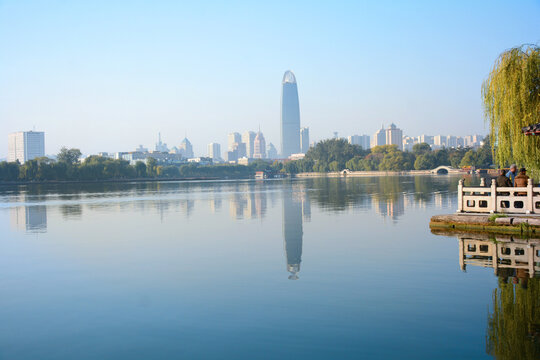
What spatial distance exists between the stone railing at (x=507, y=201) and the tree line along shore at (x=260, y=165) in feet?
337

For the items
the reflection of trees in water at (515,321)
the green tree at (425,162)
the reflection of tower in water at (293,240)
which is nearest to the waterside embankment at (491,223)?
the reflection of tower in water at (293,240)

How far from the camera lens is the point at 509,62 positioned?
1590 centimetres

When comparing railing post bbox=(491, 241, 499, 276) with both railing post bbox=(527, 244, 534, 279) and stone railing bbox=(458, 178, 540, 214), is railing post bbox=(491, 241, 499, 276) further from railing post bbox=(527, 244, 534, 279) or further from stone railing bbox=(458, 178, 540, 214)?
stone railing bbox=(458, 178, 540, 214)

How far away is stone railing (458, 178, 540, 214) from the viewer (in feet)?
46.7

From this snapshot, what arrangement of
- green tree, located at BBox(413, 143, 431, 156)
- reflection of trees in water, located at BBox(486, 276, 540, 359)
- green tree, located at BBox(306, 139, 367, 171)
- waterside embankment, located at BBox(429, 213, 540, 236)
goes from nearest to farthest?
1. reflection of trees in water, located at BBox(486, 276, 540, 359)
2. waterside embankment, located at BBox(429, 213, 540, 236)
3. green tree, located at BBox(413, 143, 431, 156)
4. green tree, located at BBox(306, 139, 367, 171)

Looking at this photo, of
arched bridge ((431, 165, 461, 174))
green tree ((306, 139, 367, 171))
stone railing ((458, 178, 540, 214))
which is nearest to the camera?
stone railing ((458, 178, 540, 214))

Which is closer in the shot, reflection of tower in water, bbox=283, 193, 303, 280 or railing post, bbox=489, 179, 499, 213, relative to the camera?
reflection of tower in water, bbox=283, 193, 303, 280

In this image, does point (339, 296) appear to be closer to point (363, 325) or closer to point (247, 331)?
point (363, 325)

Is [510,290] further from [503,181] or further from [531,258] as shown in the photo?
[503,181]

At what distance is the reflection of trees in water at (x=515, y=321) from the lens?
6117 mm

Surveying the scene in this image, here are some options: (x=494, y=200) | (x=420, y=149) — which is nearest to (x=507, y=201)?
(x=494, y=200)

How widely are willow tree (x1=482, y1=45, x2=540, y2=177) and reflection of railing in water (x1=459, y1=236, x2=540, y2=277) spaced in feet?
11.5

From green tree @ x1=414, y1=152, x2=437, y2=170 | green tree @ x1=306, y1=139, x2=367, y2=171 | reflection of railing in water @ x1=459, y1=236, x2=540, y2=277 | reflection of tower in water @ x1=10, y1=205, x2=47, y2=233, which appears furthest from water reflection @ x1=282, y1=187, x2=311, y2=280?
green tree @ x1=306, y1=139, x2=367, y2=171

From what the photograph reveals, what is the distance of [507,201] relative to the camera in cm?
1503
